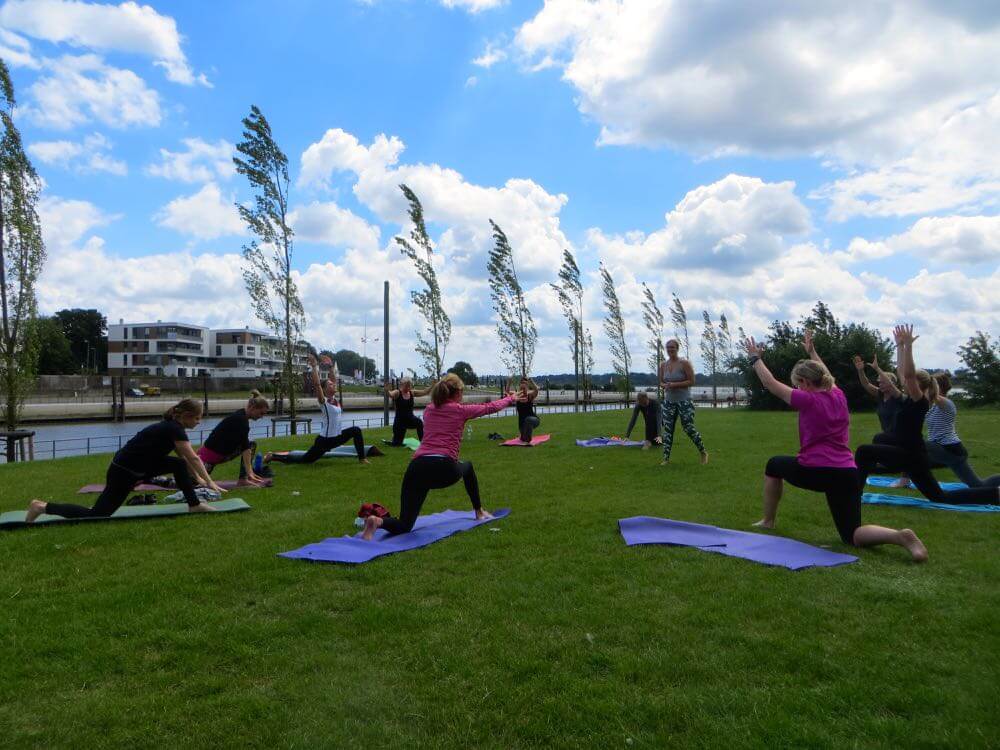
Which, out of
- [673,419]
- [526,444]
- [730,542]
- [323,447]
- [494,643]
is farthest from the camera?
[526,444]

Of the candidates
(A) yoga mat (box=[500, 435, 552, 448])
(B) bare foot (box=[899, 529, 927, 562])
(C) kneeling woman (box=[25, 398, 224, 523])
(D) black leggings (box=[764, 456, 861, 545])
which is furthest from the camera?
(A) yoga mat (box=[500, 435, 552, 448])

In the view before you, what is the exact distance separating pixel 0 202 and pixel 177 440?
15.7 metres

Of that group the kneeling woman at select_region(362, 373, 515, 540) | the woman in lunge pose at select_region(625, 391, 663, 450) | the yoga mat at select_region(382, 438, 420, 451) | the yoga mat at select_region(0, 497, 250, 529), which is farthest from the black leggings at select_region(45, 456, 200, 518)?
the woman in lunge pose at select_region(625, 391, 663, 450)

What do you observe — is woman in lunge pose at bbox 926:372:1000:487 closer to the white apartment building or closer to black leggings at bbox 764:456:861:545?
black leggings at bbox 764:456:861:545

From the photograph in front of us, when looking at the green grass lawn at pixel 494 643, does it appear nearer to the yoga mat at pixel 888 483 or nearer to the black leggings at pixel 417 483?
the black leggings at pixel 417 483

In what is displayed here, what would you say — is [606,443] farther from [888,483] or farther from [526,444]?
[888,483]

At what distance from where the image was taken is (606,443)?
16.9 m

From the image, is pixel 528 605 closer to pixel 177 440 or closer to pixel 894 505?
pixel 177 440

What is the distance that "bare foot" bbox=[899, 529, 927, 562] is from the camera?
5.73m

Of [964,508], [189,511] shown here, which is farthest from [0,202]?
[964,508]

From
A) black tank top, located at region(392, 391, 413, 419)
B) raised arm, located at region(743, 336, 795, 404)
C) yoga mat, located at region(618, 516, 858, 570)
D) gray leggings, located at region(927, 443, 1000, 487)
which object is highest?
raised arm, located at region(743, 336, 795, 404)

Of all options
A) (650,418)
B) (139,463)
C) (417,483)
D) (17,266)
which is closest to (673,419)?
(650,418)

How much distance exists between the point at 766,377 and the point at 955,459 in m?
4.37

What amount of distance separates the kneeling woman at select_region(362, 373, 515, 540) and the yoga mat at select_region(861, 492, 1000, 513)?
527cm
